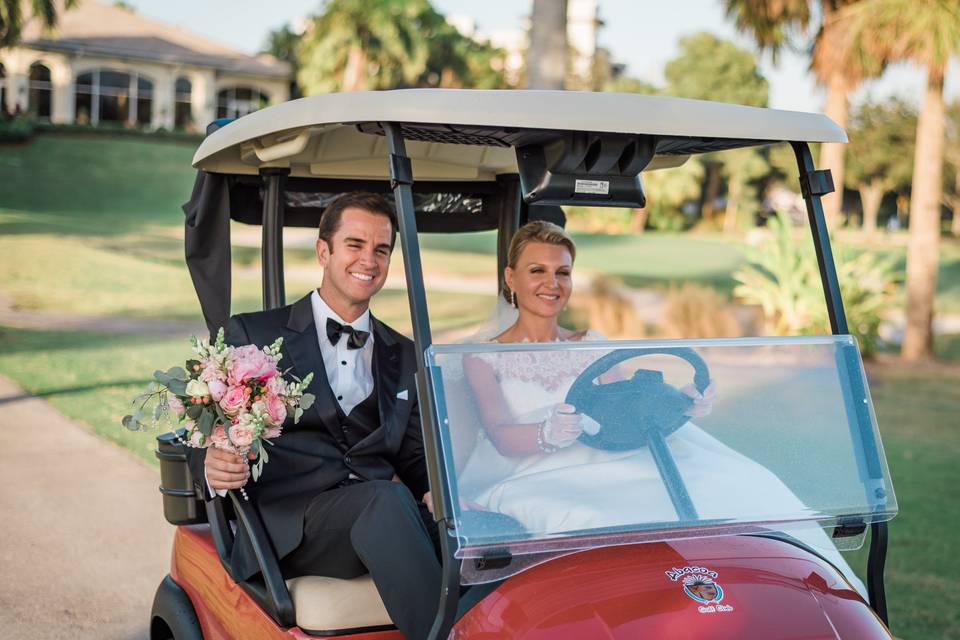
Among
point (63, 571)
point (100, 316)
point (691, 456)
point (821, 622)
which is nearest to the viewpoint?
point (821, 622)

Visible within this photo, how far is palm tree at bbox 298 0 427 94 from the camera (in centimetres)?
3541

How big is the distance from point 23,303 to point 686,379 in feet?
40.5

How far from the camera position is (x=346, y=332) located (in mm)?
2896

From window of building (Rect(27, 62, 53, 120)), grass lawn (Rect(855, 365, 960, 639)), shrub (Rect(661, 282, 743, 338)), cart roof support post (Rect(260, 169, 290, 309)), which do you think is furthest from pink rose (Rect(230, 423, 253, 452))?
window of building (Rect(27, 62, 53, 120))

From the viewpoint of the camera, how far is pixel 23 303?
13070 mm

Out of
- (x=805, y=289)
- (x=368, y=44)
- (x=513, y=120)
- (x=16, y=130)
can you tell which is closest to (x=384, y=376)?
(x=513, y=120)

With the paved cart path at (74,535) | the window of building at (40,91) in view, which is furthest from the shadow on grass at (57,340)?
the window of building at (40,91)

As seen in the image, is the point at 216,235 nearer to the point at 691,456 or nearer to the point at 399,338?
the point at 399,338

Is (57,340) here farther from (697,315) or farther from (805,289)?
(697,315)

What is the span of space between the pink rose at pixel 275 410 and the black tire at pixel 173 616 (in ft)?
2.69

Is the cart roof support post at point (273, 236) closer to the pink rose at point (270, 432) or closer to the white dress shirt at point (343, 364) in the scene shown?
the white dress shirt at point (343, 364)

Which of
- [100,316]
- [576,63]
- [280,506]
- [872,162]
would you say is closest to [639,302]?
[100,316]

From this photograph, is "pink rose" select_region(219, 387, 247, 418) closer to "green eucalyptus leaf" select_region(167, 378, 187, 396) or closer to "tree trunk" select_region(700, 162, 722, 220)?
"green eucalyptus leaf" select_region(167, 378, 187, 396)

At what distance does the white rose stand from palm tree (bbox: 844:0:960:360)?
35.2ft
